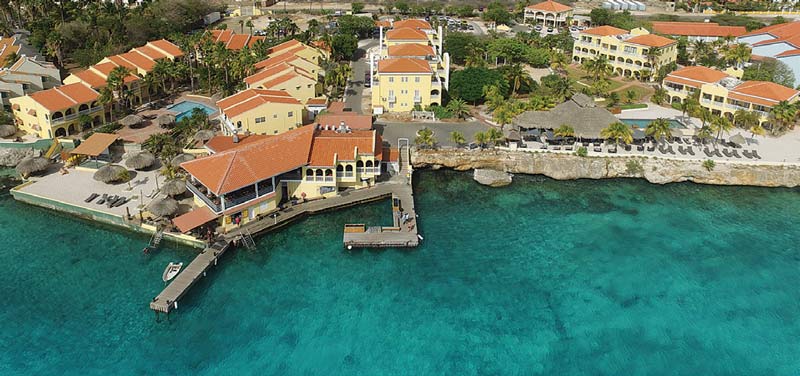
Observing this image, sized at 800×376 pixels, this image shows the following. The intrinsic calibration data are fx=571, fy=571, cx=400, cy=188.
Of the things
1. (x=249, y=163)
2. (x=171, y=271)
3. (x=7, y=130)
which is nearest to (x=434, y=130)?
(x=249, y=163)

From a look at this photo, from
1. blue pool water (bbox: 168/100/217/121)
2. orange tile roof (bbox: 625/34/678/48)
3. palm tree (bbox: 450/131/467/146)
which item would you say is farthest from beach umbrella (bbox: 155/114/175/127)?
orange tile roof (bbox: 625/34/678/48)

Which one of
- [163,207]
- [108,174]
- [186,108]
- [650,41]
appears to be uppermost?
[650,41]

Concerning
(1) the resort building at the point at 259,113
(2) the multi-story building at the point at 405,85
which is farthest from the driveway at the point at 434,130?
(1) the resort building at the point at 259,113

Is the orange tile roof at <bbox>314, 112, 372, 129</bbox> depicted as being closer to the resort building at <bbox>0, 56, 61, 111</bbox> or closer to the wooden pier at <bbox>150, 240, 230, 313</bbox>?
the wooden pier at <bbox>150, 240, 230, 313</bbox>

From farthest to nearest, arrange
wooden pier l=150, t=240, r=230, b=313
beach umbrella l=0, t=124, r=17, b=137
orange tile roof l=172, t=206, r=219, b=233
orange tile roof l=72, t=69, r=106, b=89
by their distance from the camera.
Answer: orange tile roof l=72, t=69, r=106, b=89 < beach umbrella l=0, t=124, r=17, b=137 < orange tile roof l=172, t=206, r=219, b=233 < wooden pier l=150, t=240, r=230, b=313

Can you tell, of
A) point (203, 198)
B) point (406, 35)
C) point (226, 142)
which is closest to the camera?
point (203, 198)

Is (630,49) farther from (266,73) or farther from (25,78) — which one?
(25,78)

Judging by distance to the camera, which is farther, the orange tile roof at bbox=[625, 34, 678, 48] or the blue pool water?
the orange tile roof at bbox=[625, 34, 678, 48]

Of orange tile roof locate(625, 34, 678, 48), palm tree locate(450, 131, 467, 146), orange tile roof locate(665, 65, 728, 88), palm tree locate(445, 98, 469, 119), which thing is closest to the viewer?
palm tree locate(450, 131, 467, 146)
